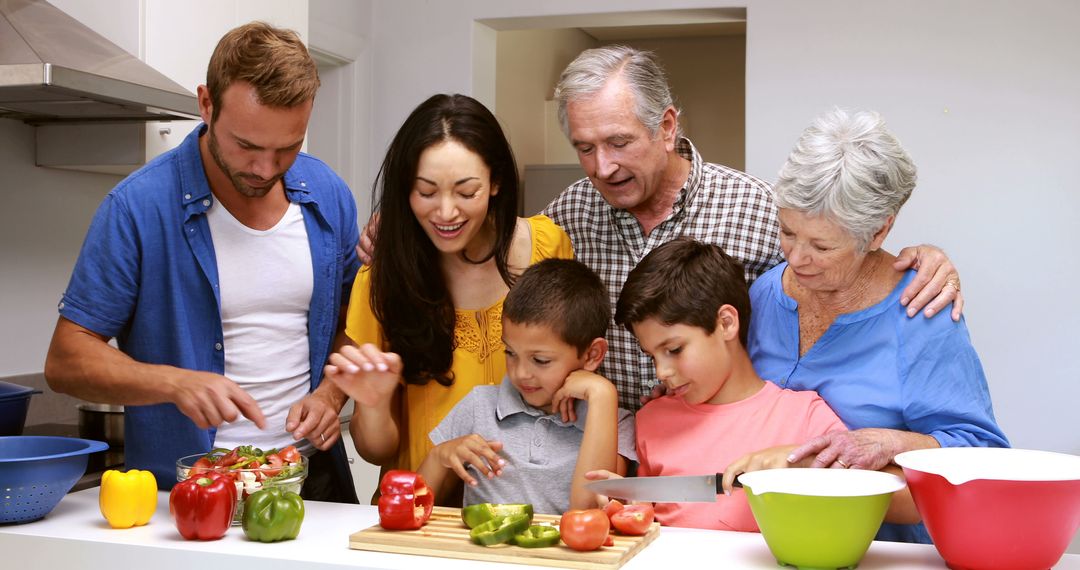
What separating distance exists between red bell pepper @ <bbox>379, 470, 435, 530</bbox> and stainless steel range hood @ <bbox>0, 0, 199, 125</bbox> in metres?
1.20

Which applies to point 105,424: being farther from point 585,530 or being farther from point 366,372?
point 585,530

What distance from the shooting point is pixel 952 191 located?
13.5 feet

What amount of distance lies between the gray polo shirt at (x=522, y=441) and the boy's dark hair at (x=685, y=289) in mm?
219

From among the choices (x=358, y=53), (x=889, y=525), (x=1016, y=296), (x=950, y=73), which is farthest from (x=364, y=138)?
(x=889, y=525)

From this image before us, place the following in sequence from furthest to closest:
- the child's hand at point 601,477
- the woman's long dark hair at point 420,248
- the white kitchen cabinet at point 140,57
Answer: the white kitchen cabinet at point 140,57
the woman's long dark hair at point 420,248
the child's hand at point 601,477

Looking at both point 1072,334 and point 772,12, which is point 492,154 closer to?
point 772,12

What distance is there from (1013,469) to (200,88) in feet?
4.74

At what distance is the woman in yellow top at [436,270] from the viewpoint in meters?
1.83

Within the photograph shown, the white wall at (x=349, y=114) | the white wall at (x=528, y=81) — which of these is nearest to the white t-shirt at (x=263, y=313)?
the white wall at (x=349, y=114)

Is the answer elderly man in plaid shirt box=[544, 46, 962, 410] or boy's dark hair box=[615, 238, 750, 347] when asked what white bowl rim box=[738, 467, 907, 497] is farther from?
elderly man in plaid shirt box=[544, 46, 962, 410]

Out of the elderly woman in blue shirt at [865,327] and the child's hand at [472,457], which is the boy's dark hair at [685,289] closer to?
the elderly woman in blue shirt at [865,327]

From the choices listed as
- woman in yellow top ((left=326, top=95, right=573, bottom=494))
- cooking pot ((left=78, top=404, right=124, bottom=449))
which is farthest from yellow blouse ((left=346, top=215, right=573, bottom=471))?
cooking pot ((left=78, top=404, right=124, bottom=449))

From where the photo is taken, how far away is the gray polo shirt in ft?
5.91

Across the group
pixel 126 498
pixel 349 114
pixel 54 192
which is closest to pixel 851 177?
pixel 126 498
